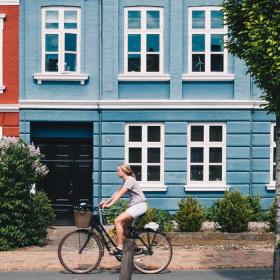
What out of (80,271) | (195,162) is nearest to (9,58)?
(195,162)

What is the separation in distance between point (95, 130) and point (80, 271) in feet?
26.1

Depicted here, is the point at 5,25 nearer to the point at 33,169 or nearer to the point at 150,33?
the point at 150,33

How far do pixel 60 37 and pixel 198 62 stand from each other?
4075 mm

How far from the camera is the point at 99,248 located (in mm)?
11703

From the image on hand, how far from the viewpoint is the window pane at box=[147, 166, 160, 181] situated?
19484 millimetres

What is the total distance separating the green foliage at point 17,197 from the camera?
574 inches

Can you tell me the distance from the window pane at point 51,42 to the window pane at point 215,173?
5709 millimetres

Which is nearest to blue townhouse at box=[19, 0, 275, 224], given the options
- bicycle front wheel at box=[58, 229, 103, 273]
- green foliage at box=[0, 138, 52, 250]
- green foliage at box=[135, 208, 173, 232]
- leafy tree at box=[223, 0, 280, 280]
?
green foliage at box=[135, 208, 173, 232]

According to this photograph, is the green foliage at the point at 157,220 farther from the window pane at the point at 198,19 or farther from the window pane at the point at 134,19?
the window pane at the point at 198,19

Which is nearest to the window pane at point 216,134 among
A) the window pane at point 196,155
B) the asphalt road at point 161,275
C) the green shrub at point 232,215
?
the window pane at point 196,155

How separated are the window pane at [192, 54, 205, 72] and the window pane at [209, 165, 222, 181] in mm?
2853

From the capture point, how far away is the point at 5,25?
780 inches

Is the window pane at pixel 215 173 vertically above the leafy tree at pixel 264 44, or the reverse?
the leafy tree at pixel 264 44

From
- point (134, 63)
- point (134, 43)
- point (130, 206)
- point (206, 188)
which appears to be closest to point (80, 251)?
point (130, 206)
